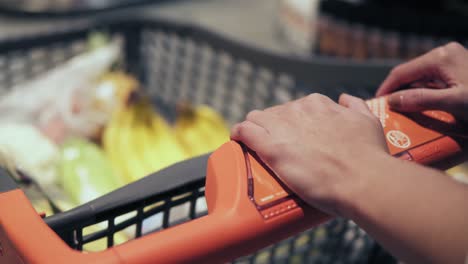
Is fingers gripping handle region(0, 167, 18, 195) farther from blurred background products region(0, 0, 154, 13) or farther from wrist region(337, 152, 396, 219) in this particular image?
blurred background products region(0, 0, 154, 13)

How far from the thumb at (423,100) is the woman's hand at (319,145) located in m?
0.07

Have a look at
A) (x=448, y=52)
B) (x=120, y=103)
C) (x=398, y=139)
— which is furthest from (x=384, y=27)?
(x=398, y=139)

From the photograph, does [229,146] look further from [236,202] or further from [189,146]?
[189,146]

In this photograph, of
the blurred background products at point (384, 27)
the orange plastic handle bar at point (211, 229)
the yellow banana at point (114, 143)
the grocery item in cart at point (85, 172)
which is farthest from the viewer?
the blurred background products at point (384, 27)

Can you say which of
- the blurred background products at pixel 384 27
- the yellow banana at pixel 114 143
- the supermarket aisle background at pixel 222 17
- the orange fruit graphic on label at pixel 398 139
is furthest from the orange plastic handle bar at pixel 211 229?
the supermarket aisle background at pixel 222 17

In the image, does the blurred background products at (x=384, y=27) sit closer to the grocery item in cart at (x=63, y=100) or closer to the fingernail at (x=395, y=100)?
the grocery item in cart at (x=63, y=100)

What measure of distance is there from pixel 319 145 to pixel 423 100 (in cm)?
17

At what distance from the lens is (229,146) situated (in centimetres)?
46

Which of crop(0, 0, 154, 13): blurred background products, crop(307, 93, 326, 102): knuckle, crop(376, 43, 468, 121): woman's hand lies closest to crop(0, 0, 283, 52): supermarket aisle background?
crop(0, 0, 154, 13): blurred background products

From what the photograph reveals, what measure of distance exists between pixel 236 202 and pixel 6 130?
1.84 feet

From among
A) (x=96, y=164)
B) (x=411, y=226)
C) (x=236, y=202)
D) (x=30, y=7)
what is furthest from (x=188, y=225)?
(x=30, y=7)

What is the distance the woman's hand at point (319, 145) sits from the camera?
1.30 ft

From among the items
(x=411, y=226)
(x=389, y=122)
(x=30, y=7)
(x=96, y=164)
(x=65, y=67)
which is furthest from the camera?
(x=30, y=7)

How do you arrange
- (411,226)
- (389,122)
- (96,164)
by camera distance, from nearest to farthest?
(411,226)
(389,122)
(96,164)
